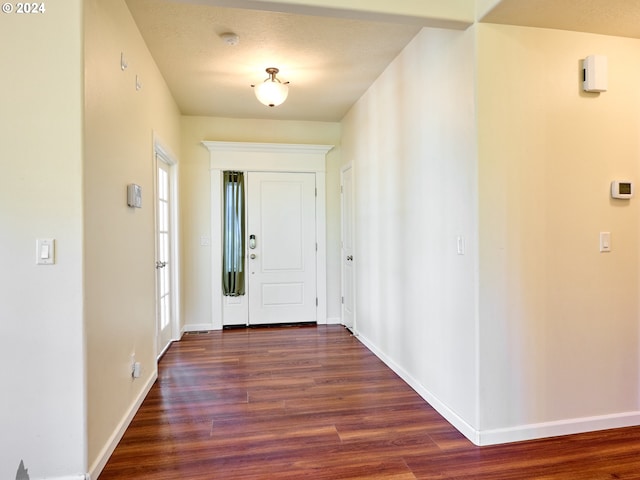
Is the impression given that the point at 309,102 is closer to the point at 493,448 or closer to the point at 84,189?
the point at 84,189

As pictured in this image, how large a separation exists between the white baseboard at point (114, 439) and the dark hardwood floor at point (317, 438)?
0.13ft

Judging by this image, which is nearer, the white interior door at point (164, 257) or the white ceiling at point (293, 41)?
the white ceiling at point (293, 41)

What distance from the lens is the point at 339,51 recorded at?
307 centimetres

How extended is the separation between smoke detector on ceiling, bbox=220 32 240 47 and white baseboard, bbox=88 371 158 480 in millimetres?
2621

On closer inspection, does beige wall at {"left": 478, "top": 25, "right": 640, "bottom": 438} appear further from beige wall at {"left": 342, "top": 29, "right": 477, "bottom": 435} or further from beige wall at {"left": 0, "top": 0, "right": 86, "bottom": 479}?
beige wall at {"left": 0, "top": 0, "right": 86, "bottom": 479}

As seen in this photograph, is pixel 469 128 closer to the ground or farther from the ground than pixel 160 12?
closer to the ground

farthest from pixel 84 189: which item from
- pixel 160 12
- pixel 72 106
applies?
pixel 160 12

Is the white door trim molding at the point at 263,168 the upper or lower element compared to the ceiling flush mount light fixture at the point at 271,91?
lower

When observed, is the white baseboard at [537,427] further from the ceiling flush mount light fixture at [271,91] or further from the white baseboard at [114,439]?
the ceiling flush mount light fixture at [271,91]

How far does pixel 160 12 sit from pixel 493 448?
132 inches

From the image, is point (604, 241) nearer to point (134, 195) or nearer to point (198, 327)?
point (134, 195)

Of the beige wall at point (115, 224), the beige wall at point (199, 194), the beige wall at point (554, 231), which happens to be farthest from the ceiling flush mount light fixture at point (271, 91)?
the beige wall at point (554, 231)

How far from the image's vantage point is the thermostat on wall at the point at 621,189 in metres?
2.34

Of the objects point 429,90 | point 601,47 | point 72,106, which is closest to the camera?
point 72,106
